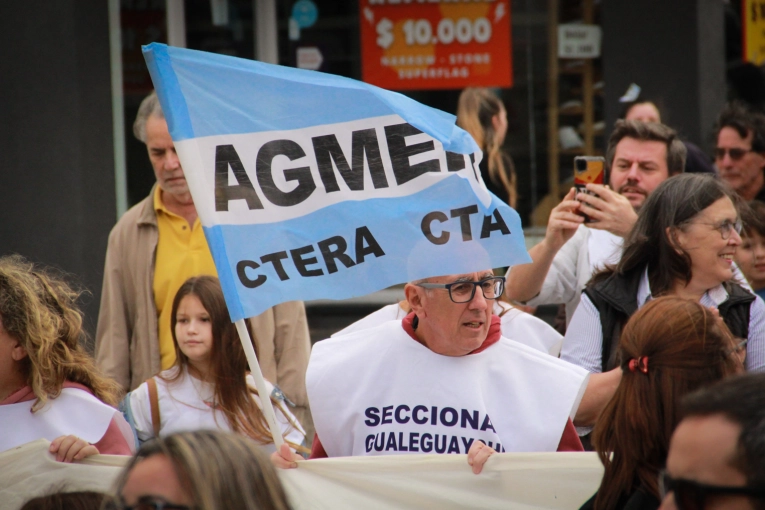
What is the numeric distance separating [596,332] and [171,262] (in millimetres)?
2161

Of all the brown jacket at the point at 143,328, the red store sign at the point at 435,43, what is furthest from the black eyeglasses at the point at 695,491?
the red store sign at the point at 435,43

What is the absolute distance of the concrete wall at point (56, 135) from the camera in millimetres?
6910

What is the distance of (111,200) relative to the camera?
7.40 metres

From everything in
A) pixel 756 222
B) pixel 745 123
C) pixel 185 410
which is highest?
pixel 745 123

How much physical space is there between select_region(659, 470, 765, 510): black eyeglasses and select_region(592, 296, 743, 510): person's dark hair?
65cm

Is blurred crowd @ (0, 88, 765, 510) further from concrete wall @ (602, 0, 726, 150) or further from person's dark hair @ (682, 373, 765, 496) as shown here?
concrete wall @ (602, 0, 726, 150)

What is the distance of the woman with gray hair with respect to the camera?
382 cm

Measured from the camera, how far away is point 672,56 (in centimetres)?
791

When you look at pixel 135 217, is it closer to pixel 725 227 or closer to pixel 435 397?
pixel 435 397

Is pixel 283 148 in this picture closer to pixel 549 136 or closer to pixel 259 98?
pixel 259 98

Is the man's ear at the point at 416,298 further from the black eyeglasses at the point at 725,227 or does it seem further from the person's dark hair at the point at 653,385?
the black eyeglasses at the point at 725,227

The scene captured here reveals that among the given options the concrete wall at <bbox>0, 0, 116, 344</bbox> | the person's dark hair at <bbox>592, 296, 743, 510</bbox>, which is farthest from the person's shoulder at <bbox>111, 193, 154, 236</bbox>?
the person's dark hair at <bbox>592, 296, 743, 510</bbox>

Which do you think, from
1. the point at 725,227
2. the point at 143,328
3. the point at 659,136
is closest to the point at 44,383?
the point at 143,328

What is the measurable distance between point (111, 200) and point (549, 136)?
12.3 feet
